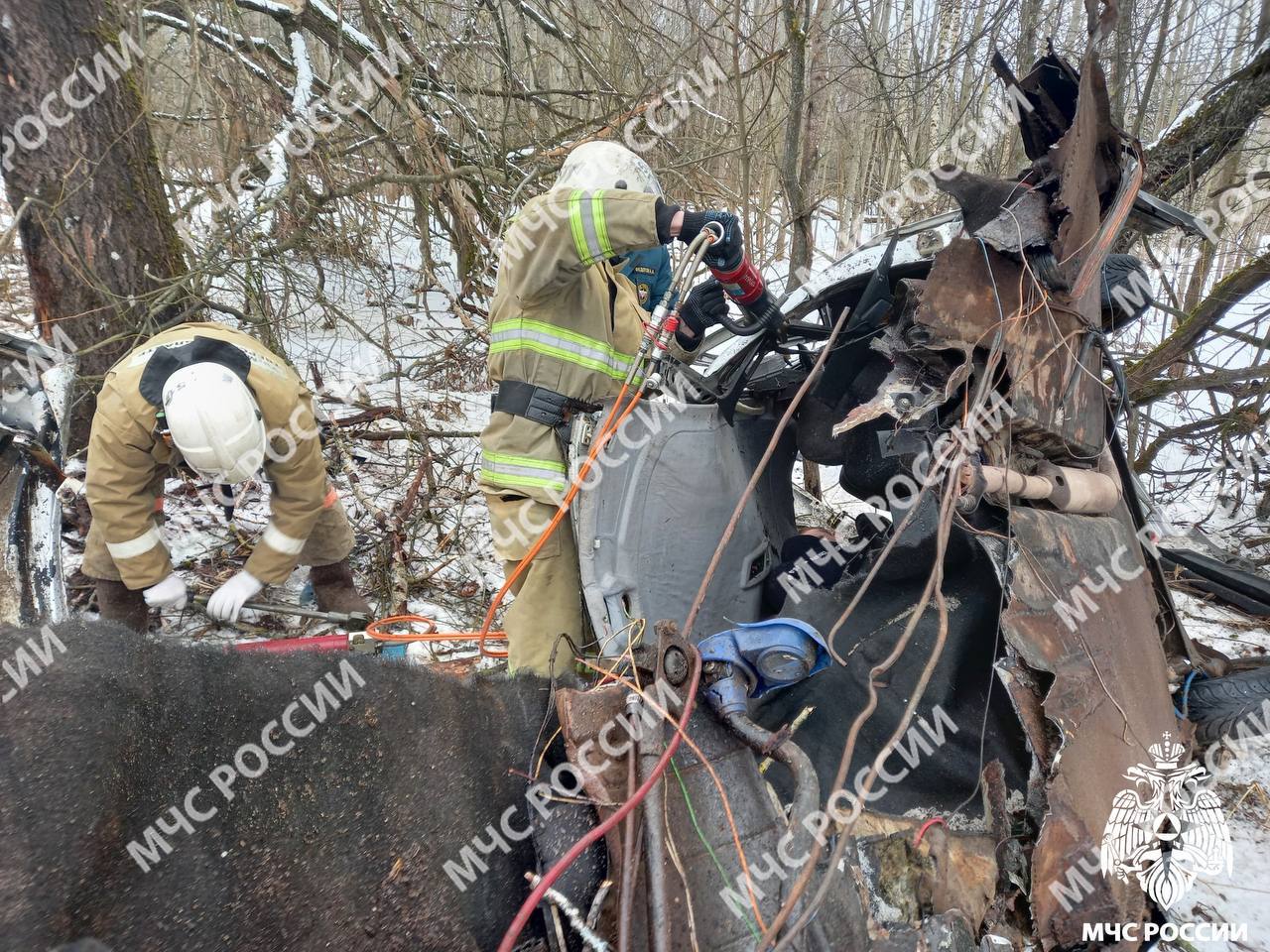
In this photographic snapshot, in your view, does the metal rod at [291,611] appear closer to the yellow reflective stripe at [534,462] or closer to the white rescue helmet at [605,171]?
the yellow reflective stripe at [534,462]

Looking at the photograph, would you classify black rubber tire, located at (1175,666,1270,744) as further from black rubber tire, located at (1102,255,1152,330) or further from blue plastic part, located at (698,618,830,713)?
blue plastic part, located at (698,618,830,713)

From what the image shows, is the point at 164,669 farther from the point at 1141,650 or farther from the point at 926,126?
the point at 926,126

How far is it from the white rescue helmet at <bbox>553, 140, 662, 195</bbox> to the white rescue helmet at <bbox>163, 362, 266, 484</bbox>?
1.55 metres

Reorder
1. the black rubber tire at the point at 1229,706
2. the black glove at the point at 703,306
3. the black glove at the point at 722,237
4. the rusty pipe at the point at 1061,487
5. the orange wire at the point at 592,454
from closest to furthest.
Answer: the rusty pipe at the point at 1061,487 < the black rubber tire at the point at 1229,706 < the black glove at the point at 722,237 < the orange wire at the point at 592,454 < the black glove at the point at 703,306

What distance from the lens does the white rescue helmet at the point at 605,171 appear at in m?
2.75

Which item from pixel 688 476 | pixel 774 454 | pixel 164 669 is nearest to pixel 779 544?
pixel 774 454

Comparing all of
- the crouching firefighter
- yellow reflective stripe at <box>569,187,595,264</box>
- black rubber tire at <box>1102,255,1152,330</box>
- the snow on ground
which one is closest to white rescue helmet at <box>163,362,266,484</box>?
the crouching firefighter

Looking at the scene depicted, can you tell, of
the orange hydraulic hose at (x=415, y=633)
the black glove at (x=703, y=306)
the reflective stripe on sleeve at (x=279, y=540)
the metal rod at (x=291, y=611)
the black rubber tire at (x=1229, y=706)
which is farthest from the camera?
the metal rod at (x=291, y=611)

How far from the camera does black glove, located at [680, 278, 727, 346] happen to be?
2.66 metres

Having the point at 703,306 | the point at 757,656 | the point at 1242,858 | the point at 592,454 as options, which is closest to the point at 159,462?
the point at 592,454

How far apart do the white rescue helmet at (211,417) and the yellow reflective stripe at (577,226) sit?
1.54 meters

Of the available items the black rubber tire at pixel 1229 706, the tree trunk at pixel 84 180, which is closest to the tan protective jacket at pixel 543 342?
the black rubber tire at pixel 1229 706

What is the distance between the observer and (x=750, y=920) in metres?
1.22

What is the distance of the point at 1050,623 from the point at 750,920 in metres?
0.98
